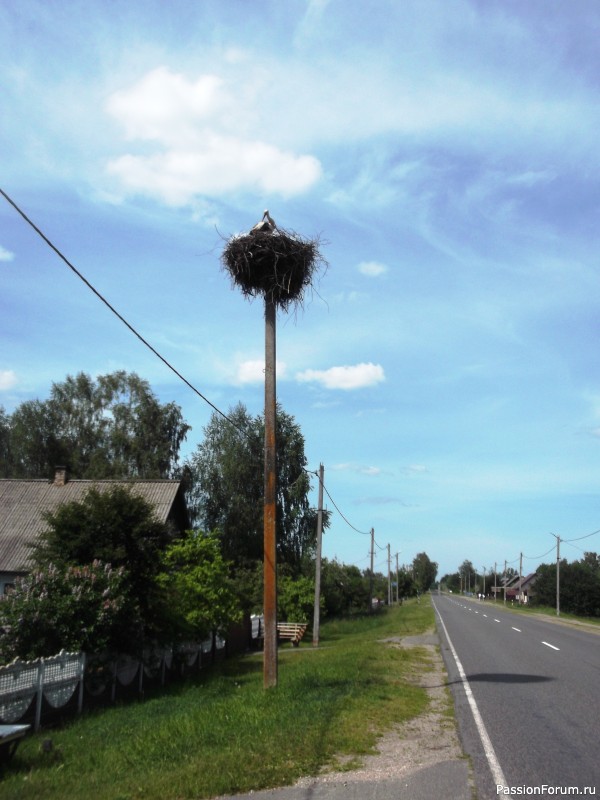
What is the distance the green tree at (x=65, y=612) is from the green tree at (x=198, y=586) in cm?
285

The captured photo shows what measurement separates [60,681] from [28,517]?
1851cm

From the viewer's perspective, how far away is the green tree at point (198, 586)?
17.9 metres

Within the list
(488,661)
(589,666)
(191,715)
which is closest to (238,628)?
(488,661)

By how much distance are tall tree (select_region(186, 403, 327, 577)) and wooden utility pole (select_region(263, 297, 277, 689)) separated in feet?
92.4

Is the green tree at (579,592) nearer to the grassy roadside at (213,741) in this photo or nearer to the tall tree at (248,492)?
the tall tree at (248,492)

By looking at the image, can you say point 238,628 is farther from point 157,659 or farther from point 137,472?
point 137,472

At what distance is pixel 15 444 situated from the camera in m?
47.0

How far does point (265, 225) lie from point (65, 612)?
7732 millimetres

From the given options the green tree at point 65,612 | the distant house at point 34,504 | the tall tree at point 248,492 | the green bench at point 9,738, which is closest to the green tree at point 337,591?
the tall tree at point 248,492

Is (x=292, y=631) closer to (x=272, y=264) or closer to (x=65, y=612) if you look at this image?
(x=65, y=612)

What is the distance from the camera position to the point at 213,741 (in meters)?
8.52

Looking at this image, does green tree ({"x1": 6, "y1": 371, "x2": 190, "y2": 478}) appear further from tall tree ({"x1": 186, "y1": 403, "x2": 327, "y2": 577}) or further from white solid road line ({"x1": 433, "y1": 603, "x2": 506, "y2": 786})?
white solid road line ({"x1": 433, "y1": 603, "x2": 506, "y2": 786})

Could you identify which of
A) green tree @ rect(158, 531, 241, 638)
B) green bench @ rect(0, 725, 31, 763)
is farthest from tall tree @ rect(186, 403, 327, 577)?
green bench @ rect(0, 725, 31, 763)

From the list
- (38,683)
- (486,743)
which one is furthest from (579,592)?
(486,743)
